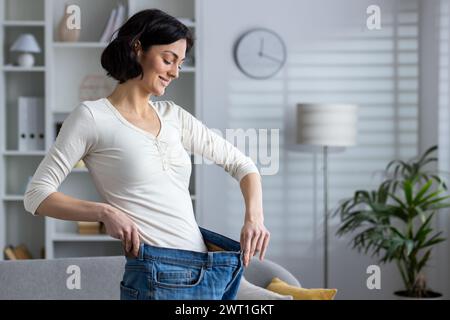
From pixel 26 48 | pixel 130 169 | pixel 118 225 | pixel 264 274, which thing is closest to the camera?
pixel 118 225

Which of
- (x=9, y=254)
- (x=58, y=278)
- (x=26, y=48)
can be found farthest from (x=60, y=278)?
(x=26, y=48)

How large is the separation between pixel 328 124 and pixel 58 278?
1.74 m

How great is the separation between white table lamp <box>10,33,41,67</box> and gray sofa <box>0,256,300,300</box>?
1.59m

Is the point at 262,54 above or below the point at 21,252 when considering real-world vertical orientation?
above

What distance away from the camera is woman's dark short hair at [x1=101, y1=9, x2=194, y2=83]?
102 cm

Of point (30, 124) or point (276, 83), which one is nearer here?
point (30, 124)

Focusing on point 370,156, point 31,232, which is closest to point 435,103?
point 370,156

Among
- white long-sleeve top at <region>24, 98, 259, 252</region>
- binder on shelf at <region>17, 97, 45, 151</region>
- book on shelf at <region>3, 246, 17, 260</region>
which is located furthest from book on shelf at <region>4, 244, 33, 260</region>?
white long-sleeve top at <region>24, 98, 259, 252</region>

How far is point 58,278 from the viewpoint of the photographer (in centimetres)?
248

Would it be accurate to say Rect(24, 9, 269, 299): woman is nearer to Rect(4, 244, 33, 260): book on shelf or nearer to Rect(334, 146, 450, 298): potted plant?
Rect(334, 146, 450, 298): potted plant

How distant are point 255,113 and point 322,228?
73 cm

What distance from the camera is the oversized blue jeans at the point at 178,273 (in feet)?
3.27

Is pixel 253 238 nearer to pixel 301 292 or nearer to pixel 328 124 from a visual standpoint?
pixel 301 292
